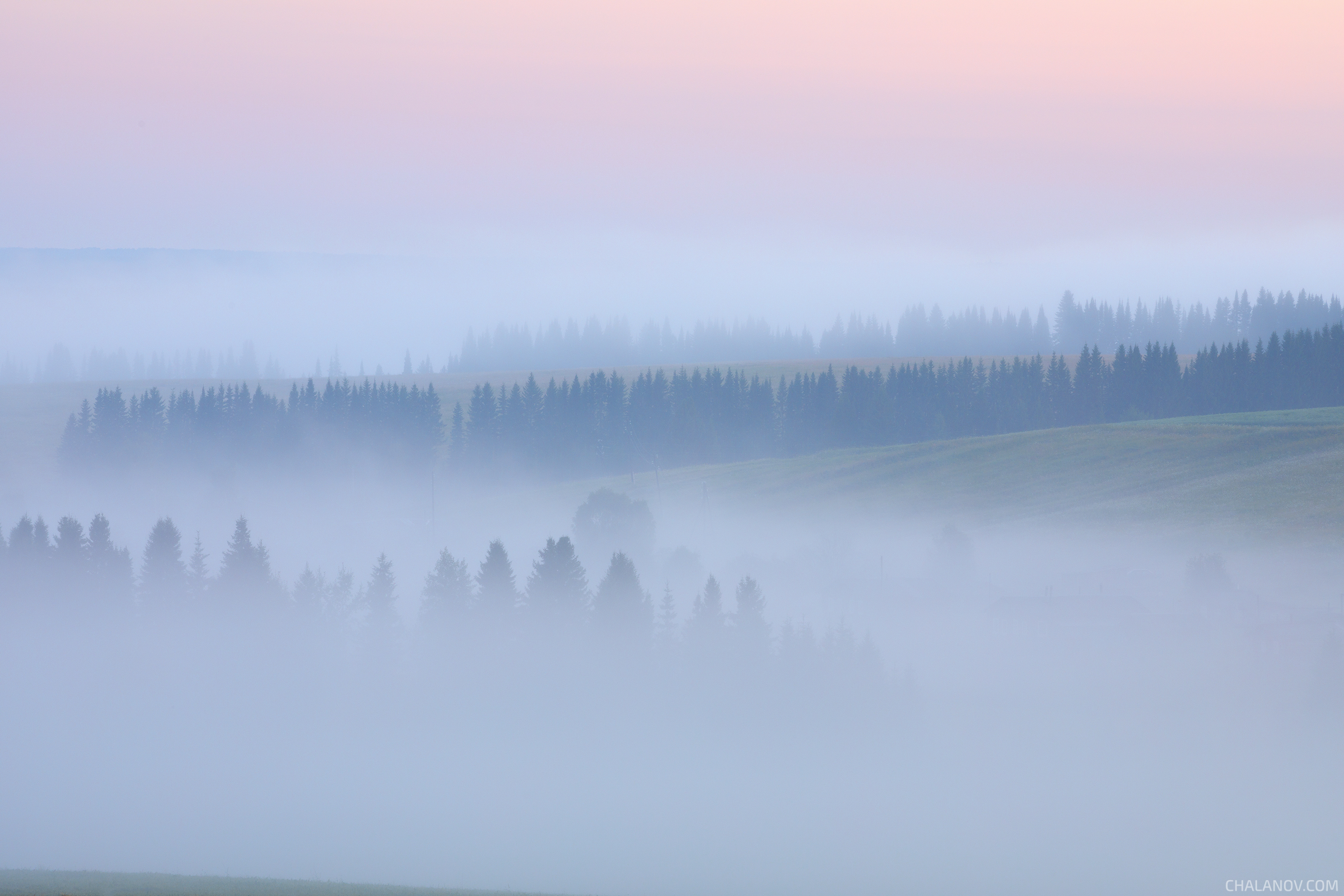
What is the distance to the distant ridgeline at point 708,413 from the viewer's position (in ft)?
562

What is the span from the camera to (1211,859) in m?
47.7

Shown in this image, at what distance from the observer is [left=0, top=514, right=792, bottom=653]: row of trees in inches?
2547

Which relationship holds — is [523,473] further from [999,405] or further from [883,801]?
[883,801]

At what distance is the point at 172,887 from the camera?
3212 cm

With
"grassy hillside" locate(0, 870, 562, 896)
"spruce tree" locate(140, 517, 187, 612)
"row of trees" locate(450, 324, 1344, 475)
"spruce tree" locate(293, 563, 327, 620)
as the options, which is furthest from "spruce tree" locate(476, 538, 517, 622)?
"row of trees" locate(450, 324, 1344, 475)

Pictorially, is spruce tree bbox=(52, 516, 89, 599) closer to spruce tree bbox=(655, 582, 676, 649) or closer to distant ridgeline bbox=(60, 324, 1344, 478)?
spruce tree bbox=(655, 582, 676, 649)

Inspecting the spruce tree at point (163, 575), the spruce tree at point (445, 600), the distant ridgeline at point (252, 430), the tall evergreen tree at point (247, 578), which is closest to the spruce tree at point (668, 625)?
the spruce tree at point (445, 600)

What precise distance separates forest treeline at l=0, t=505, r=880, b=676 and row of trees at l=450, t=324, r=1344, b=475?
108m

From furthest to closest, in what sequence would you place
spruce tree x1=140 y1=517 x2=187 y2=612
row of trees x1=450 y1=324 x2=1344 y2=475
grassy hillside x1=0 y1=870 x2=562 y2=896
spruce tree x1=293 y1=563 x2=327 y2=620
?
1. row of trees x1=450 y1=324 x2=1344 y2=475
2. spruce tree x1=140 y1=517 x2=187 y2=612
3. spruce tree x1=293 y1=563 x2=327 y2=620
4. grassy hillside x1=0 y1=870 x2=562 y2=896

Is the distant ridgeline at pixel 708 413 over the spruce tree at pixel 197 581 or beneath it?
over

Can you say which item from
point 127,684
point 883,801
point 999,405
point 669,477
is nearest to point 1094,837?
point 883,801

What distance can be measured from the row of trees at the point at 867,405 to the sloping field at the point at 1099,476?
24.6m

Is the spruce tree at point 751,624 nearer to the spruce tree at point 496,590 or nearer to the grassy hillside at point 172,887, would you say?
the spruce tree at point 496,590

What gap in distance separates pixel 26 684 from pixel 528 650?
84.7ft
